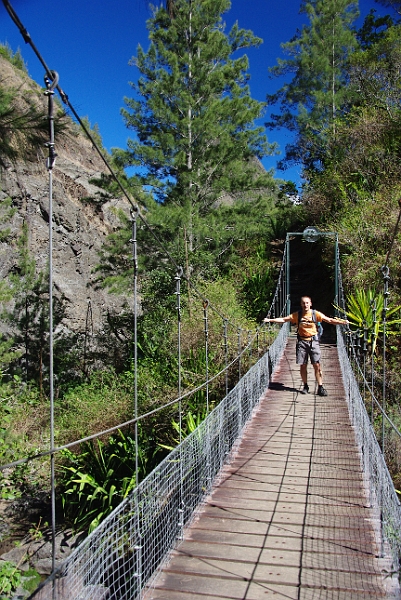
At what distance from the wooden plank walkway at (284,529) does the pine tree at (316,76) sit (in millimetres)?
10365

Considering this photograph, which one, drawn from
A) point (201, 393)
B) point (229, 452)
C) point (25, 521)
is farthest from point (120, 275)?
point (229, 452)

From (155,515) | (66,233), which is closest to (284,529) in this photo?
(155,515)

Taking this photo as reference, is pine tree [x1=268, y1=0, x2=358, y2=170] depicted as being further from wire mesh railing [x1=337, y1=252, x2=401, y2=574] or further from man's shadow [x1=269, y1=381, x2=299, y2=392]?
wire mesh railing [x1=337, y1=252, x2=401, y2=574]

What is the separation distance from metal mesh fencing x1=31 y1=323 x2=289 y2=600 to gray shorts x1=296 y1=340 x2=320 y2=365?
1.58ft

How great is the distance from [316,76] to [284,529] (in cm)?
1359

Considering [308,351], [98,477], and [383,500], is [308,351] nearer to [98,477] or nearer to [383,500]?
[98,477]

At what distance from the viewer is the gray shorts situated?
546 cm

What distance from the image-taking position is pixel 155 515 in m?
3.06

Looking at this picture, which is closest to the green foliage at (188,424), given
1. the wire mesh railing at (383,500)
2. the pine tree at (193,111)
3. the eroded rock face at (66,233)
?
the wire mesh railing at (383,500)

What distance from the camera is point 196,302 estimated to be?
7973 millimetres

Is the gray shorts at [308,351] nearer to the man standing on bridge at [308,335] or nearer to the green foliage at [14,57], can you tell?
the man standing on bridge at [308,335]

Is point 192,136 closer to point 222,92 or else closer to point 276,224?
point 222,92

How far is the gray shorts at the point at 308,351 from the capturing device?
5.46 metres

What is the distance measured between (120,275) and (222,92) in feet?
11.4
